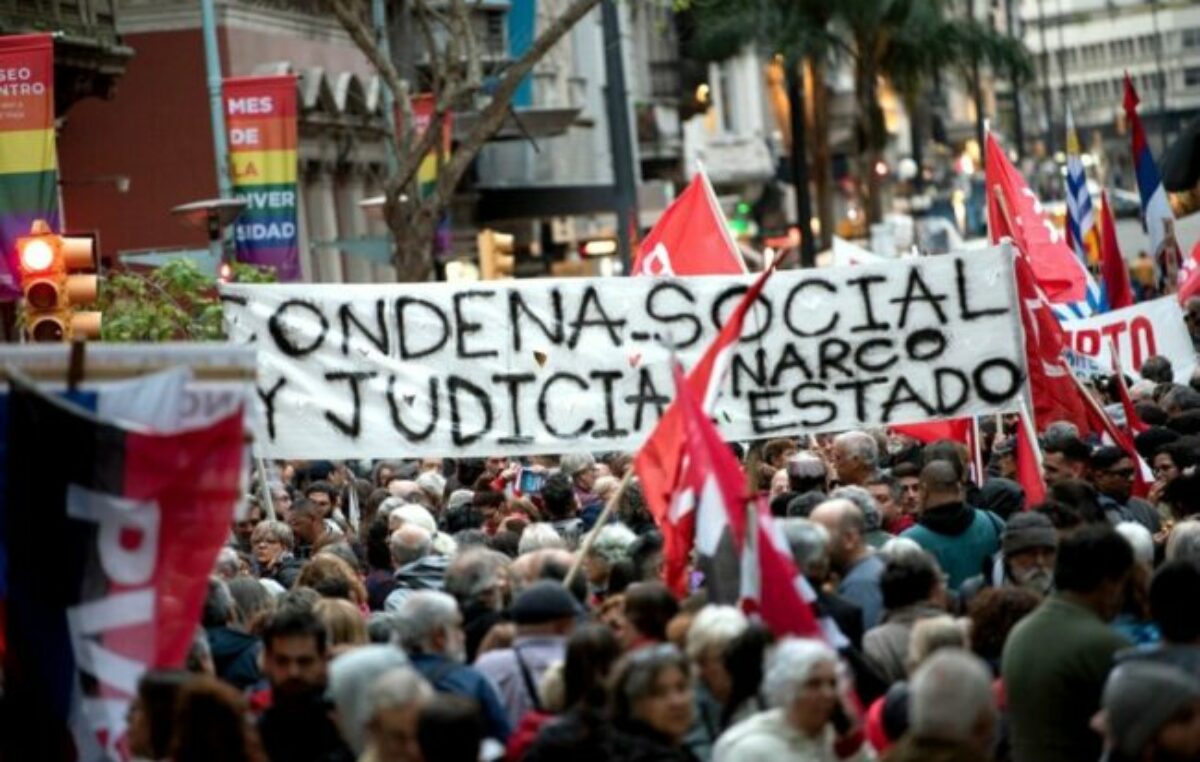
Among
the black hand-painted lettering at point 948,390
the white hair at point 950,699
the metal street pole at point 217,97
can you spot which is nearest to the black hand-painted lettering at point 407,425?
the black hand-painted lettering at point 948,390

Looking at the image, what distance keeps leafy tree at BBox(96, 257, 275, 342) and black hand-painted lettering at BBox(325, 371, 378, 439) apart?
9656mm

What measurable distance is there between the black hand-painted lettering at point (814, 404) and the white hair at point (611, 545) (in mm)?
2901

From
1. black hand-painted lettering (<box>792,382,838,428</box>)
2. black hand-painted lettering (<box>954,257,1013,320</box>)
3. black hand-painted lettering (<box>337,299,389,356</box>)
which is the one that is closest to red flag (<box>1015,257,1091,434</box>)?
black hand-painted lettering (<box>954,257,1013,320</box>)

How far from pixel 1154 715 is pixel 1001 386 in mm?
7217

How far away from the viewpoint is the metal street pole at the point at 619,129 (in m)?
42.0

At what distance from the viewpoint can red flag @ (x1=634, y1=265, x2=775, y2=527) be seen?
12242mm

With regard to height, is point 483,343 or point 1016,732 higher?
point 483,343

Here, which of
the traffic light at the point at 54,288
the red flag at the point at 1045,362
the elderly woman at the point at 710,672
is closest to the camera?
the elderly woman at the point at 710,672

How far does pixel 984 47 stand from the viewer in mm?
67875

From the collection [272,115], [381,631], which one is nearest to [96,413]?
[381,631]

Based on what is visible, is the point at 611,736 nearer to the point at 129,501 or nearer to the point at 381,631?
the point at 129,501

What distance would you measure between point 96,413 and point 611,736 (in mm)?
1827

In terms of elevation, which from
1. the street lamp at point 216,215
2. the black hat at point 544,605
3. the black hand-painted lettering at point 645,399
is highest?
the street lamp at point 216,215

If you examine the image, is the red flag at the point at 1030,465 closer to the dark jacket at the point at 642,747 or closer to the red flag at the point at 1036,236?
the dark jacket at the point at 642,747
